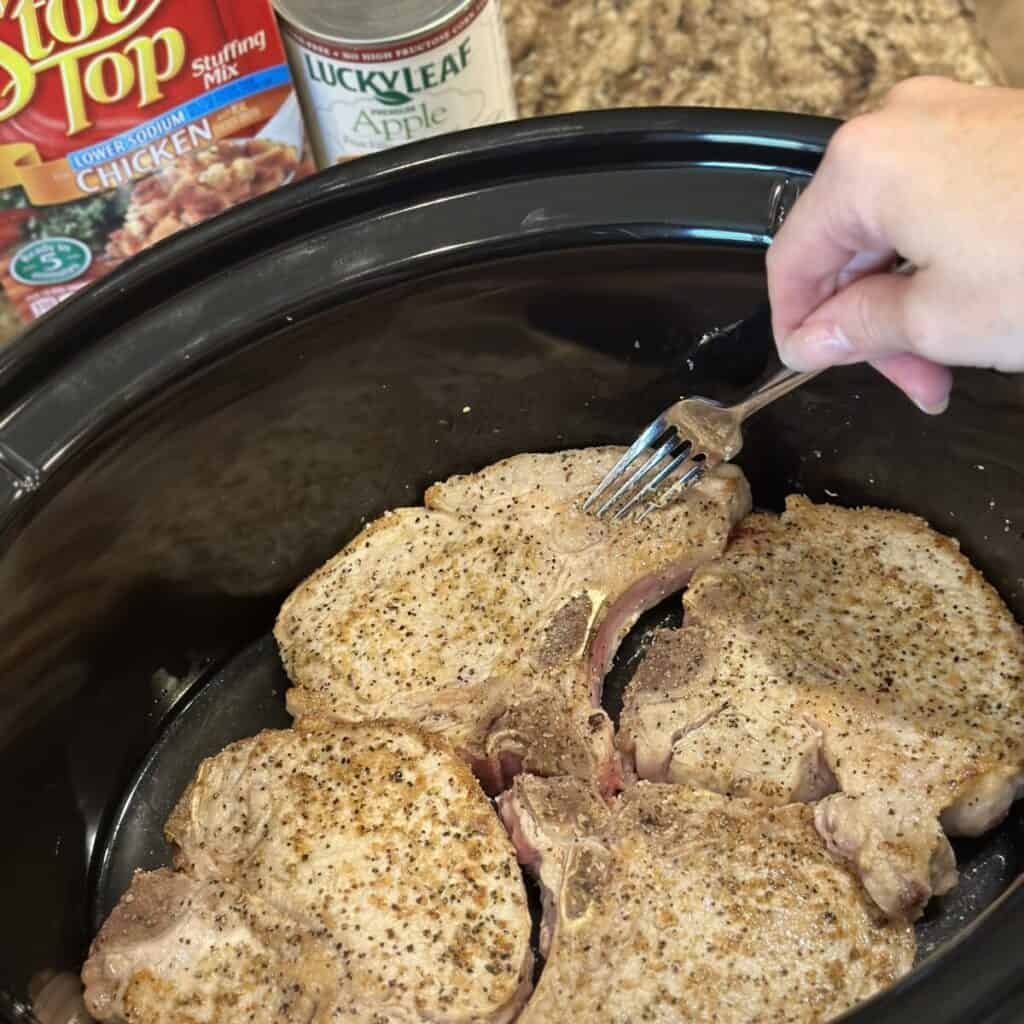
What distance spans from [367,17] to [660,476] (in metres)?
0.54

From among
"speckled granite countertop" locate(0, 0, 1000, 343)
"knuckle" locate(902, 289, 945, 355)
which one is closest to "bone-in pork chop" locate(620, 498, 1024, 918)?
"knuckle" locate(902, 289, 945, 355)

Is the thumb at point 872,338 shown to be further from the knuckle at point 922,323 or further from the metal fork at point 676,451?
the metal fork at point 676,451

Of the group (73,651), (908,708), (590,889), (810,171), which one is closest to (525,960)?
(590,889)

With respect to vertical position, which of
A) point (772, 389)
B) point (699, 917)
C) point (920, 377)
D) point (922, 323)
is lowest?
point (699, 917)

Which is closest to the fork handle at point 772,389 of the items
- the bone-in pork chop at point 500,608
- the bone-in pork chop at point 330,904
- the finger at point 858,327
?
the bone-in pork chop at point 500,608

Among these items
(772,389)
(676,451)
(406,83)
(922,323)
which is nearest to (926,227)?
(922,323)

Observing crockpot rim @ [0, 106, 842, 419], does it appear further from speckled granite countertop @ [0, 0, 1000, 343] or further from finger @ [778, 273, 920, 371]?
speckled granite countertop @ [0, 0, 1000, 343]

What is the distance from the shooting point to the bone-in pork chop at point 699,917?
1.03 meters

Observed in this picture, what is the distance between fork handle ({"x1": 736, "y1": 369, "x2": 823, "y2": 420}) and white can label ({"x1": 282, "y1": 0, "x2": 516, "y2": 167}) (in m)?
0.41

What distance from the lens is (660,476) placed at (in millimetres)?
1332

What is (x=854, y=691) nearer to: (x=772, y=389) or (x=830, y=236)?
(x=772, y=389)

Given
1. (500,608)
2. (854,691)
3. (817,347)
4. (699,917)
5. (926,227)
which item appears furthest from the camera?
(500,608)

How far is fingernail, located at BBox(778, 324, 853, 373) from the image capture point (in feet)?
3.01

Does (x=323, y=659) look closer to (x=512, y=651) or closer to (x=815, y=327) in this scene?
(x=512, y=651)
